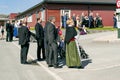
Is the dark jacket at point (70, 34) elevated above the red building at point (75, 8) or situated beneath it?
situated beneath

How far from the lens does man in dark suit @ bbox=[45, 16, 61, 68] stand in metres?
14.3

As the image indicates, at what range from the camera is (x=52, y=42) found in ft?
46.8

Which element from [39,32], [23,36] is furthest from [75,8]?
[23,36]

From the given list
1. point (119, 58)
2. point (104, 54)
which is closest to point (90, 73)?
point (119, 58)

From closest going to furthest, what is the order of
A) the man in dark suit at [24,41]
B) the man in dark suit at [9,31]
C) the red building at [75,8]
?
1. the man in dark suit at [24,41]
2. the man in dark suit at [9,31]
3. the red building at [75,8]

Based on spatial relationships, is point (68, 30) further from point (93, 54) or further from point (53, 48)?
point (93, 54)

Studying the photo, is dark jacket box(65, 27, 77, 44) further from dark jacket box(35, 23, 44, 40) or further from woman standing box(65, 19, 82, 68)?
dark jacket box(35, 23, 44, 40)

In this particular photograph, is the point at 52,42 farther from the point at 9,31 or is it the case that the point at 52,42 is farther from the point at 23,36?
the point at 9,31

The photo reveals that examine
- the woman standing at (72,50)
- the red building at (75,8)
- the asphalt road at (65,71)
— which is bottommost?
the asphalt road at (65,71)

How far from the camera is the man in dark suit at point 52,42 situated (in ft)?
46.8

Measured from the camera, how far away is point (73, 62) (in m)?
13.9

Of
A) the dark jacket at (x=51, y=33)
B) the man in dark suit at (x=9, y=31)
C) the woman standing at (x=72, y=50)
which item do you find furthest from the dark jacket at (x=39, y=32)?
the man in dark suit at (x=9, y=31)

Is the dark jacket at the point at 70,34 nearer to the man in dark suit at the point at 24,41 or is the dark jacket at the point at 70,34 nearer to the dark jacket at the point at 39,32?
the man in dark suit at the point at 24,41

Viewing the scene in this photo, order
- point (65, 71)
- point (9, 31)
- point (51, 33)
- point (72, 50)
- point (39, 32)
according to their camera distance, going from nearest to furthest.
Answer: point (65, 71) < point (72, 50) < point (51, 33) < point (39, 32) < point (9, 31)
